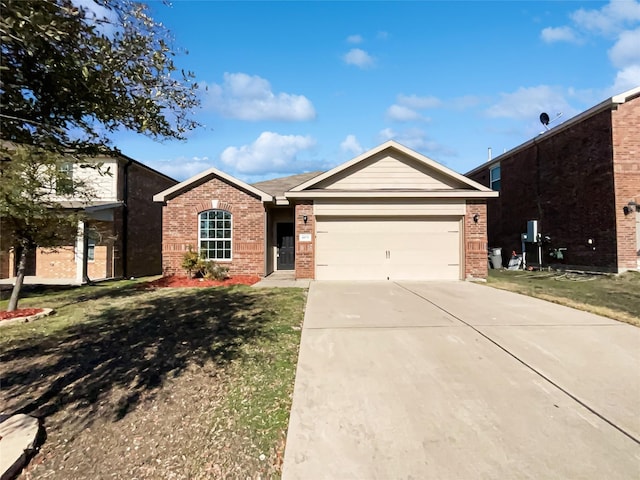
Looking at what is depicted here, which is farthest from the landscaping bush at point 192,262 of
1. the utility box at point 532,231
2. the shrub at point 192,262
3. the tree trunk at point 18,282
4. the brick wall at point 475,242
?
the utility box at point 532,231

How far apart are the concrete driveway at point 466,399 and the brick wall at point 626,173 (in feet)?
29.5

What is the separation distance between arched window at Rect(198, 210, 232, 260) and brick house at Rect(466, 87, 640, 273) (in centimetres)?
1383

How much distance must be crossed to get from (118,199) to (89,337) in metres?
10.9

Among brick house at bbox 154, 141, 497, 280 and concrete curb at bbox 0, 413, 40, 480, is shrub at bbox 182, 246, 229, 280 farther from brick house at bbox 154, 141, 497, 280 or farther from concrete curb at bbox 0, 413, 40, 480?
concrete curb at bbox 0, 413, 40, 480

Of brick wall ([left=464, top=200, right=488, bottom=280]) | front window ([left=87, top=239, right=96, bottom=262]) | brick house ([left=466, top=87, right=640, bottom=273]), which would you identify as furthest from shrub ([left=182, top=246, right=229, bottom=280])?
brick house ([left=466, top=87, right=640, bottom=273])

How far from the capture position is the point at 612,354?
16.6 feet

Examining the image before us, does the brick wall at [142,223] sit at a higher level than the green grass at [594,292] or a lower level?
higher

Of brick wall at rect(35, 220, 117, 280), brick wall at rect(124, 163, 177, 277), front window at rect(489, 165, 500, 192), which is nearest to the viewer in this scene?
brick wall at rect(35, 220, 117, 280)

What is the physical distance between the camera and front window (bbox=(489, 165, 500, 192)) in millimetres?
22688

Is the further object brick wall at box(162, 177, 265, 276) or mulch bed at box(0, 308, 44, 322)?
brick wall at box(162, 177, 265, 276)

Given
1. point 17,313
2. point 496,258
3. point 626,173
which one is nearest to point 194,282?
point 17,313

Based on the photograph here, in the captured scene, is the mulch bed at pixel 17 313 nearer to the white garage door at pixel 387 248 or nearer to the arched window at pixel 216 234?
the arched window at pixel 216 234

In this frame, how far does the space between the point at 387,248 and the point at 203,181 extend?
23.6 feet

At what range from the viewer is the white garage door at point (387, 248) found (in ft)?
43.4
